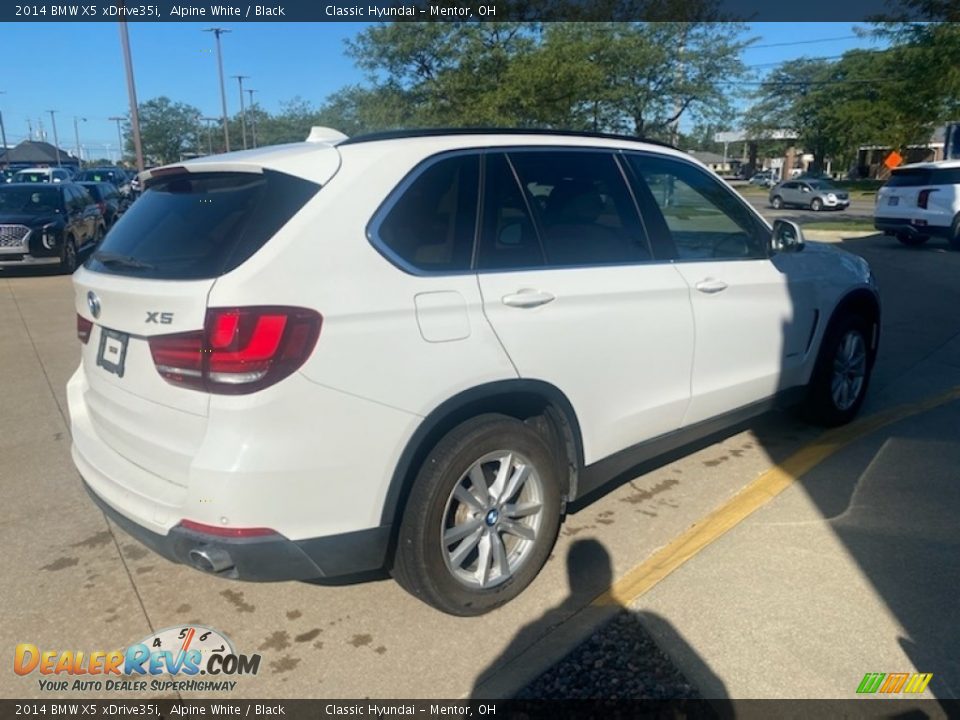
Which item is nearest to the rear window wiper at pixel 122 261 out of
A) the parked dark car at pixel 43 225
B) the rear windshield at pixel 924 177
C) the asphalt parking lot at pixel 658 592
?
the asphalt parking lot at pixel 658 592

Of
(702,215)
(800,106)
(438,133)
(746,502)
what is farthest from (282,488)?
(800,106)

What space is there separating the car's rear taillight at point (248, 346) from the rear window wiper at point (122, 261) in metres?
0.50

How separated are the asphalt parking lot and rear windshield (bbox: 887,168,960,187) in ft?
43.5

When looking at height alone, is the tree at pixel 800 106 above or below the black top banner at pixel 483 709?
above

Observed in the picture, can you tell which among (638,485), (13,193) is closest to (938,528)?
(638,485)

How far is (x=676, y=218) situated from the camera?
3.87 metres

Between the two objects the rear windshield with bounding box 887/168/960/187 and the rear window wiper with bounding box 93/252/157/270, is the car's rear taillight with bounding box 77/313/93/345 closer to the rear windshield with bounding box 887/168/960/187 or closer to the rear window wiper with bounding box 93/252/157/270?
the rear window wiper with bounding box 93/252/157/270

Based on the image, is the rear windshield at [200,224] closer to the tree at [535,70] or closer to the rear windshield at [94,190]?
the rear windshield at [94,190]

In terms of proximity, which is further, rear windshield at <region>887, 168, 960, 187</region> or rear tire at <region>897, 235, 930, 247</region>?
rear tire at <region>897, 235, 930, 247</region>

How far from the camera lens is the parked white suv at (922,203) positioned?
49.5ft

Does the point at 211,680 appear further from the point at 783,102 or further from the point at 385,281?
the point at 783,102

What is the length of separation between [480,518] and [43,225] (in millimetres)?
13140

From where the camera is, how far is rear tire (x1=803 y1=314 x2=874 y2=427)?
181 inches

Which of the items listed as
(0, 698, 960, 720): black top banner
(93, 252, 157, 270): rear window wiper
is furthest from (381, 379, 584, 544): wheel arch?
(93, 252, 157, 270): rear window wiper
